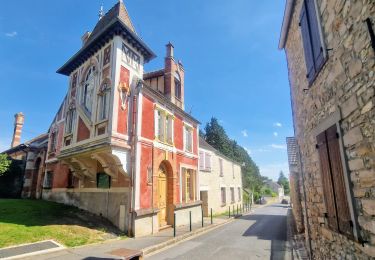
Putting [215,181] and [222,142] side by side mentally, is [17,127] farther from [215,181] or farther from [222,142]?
[222,142]

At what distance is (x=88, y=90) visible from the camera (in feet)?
A: 43.4

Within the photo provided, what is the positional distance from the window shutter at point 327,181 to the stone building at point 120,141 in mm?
8097

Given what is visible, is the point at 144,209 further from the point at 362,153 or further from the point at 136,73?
the point at 362,153

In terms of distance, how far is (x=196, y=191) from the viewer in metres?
16.9

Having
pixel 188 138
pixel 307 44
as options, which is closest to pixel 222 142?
pixel 188 138

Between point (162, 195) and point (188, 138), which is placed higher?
point (188, 138)

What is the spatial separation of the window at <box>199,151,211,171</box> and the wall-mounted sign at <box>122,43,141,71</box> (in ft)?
32.0

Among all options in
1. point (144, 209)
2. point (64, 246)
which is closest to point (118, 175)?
point (144, 209)

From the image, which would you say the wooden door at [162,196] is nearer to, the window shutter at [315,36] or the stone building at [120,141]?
the stone building at [120,141]

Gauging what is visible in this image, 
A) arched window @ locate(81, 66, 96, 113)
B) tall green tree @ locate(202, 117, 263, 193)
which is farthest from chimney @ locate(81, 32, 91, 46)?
tall green tree @ locate(202, 117, 263, 193)

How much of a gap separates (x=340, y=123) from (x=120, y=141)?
8.99 m

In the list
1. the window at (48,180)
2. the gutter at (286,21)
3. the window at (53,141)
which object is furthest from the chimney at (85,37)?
the gutter at (286,21)

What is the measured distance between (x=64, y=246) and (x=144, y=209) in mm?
3711

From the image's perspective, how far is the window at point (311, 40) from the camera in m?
4.67
